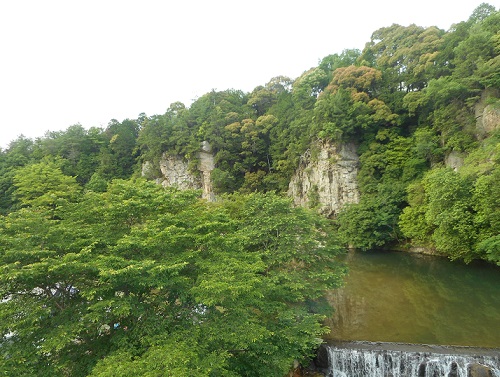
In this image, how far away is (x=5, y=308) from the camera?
660 centimetres

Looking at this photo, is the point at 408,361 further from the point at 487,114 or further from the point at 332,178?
the point at 332,178

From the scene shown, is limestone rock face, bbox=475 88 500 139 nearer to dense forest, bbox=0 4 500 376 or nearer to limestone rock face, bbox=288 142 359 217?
dense forest, bbox=0 4 500 376

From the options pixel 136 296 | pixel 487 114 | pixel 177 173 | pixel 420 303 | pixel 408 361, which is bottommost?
pixel 408 361

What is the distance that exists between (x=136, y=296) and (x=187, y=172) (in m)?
32.0

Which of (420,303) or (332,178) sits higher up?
(332,178)

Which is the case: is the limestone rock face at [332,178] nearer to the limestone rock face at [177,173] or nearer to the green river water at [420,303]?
the green river water at [420,303]

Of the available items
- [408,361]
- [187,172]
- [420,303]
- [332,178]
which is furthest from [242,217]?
[187,172]

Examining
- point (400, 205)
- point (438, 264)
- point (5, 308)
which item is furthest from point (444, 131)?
point (5, 308)

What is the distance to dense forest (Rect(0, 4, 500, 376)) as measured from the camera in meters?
6.96

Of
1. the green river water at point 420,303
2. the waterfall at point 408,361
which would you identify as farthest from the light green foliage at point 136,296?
the green river water at point 420,303

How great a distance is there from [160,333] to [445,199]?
17569mm

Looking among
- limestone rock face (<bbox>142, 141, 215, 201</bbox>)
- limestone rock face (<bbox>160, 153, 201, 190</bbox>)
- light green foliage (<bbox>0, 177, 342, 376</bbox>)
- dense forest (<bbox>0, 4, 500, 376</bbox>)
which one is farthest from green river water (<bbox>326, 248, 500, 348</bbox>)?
limestone rock face (<bbox>160, 153, 201, 190</bbox>)

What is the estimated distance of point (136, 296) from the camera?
25.3ft

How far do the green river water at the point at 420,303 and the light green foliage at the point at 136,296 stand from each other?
13.8 feet
